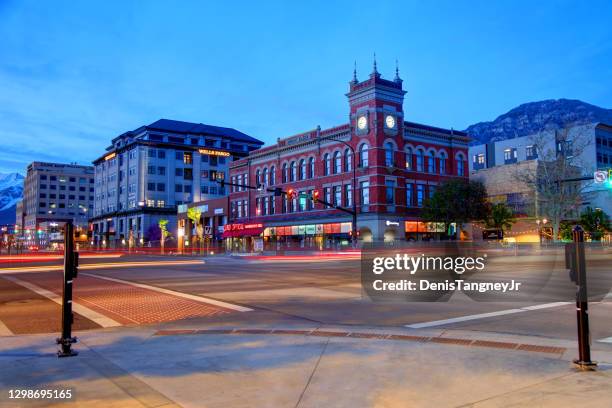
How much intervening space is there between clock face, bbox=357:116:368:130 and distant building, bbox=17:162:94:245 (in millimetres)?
137017

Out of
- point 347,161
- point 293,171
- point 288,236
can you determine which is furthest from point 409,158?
point 288,236

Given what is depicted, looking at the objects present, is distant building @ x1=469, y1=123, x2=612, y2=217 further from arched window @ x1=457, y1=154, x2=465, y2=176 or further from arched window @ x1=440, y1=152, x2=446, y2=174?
arched window @ x1=440, y1=152, x2=446, y2=174

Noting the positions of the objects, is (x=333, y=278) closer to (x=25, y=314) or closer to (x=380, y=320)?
(x=380, y=320)

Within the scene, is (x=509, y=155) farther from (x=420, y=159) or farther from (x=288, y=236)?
(x=288, y=236)

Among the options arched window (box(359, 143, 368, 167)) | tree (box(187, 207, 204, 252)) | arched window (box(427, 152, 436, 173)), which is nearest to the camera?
arched window (box(359, 143, 368, 167))

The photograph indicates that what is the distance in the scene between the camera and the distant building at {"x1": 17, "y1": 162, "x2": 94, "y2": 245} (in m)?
171

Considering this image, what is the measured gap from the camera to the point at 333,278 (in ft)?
69.6

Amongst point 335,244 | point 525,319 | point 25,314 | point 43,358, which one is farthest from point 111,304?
point 335,244

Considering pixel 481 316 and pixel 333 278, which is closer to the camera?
pixel 481 316

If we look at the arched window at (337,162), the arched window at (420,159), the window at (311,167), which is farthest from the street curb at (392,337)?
the window at (311,167)

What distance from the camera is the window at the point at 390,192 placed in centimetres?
5606

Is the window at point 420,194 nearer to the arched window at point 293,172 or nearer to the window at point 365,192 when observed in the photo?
the window at point 365,192

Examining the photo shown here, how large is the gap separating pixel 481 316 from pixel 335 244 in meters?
44.1

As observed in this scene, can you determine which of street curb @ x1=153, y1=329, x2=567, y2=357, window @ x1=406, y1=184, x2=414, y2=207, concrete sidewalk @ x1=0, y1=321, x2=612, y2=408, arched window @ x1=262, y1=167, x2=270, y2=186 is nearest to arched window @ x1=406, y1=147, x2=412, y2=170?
window @ x1=406, y1=184, x2=414, y2=207
